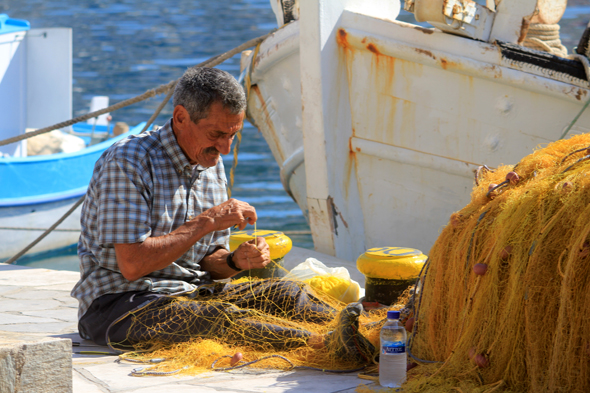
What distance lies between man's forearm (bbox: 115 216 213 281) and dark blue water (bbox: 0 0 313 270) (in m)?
5.93

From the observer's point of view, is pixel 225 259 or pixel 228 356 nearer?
pixel 228 356

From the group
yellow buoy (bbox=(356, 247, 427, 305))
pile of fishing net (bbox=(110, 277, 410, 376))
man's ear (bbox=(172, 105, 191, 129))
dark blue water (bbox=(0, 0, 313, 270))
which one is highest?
man's ear (bbox=(172, 105, 191, 129))

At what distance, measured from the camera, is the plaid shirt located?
332 cm

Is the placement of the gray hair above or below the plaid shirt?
above

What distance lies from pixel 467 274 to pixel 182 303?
139 cm

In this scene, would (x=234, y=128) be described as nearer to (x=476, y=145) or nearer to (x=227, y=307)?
(x=227, y=307)

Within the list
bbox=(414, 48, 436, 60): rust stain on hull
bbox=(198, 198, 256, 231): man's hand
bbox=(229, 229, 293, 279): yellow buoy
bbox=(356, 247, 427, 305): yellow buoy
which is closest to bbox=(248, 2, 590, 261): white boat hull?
bbox=(414, 48, 436, 60): rust stain on hull

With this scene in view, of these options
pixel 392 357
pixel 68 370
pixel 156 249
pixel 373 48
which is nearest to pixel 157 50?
pixel 373 48

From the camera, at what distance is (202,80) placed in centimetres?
339

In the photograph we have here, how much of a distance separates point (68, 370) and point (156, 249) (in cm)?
88

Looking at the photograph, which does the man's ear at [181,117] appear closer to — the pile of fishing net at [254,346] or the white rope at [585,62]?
the pile of fishing net at [254,346]

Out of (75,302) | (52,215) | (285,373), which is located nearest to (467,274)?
(285,373)

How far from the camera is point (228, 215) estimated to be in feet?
10.9

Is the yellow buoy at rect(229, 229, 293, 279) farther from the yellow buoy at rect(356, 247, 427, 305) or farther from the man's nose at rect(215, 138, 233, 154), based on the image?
the man's nose at rect(215, 138, 233, 154)
